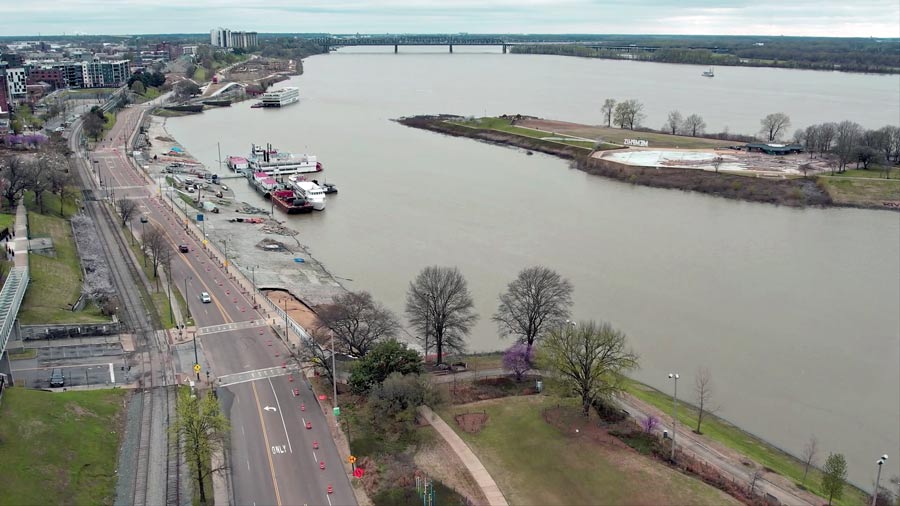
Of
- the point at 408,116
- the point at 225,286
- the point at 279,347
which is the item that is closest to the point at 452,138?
the point at 408,116

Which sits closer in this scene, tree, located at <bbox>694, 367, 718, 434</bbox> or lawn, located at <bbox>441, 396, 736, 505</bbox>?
lawn, located at <bbox>441, 396, 736, 505</bbox>

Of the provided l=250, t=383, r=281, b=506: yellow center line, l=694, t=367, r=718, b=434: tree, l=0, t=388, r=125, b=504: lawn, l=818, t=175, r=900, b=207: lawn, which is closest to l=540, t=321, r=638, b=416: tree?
l=694, t=367, r=718, b=434: tree

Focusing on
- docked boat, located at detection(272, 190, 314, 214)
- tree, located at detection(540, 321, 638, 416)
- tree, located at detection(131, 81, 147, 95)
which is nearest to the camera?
tree, located at detection(540, 321, 638, 416)

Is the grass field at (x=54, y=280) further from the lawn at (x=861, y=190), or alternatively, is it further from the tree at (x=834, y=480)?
the lawn at (x=861, y=190)

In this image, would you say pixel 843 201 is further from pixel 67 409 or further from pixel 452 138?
pixel 67 409

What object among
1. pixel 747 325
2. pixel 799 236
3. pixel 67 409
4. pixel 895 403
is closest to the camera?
pixel 67 409

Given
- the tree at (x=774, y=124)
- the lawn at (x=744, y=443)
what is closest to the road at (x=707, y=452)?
the lawn at (x=744, y=443)

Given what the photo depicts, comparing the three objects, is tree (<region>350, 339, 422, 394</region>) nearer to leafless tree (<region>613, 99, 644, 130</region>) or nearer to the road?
the road
